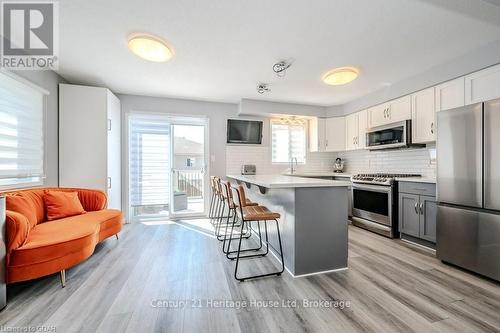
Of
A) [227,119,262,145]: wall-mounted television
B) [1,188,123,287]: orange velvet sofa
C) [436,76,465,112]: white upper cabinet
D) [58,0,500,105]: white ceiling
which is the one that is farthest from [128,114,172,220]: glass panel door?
[436,76,465,112]: white upper cabinet

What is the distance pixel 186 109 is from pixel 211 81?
1164mm

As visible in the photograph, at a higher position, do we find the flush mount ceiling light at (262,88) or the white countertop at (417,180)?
the flush mount ceiling light at (262,88)

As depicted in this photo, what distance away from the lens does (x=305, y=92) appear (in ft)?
12.9

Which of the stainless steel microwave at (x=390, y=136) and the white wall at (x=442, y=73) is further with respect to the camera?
the stainless steel microwave at (x=390, y=136)

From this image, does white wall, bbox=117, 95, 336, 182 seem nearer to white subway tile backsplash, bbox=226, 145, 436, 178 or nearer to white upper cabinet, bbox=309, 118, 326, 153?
white subway tile backsplash, bbox=226, 145, 436, 178

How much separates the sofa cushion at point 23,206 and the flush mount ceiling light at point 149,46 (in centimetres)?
191

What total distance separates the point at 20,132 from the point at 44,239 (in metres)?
1.52

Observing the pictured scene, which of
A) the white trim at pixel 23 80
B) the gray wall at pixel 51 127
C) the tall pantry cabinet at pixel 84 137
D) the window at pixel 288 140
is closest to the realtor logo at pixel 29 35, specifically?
the white trim at pixel 23 80

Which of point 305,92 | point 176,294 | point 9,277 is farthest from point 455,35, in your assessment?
point 9,277

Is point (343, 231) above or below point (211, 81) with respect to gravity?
below

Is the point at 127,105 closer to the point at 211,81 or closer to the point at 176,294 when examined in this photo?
the point at 211,81

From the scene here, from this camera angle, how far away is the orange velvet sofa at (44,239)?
1.67 meters

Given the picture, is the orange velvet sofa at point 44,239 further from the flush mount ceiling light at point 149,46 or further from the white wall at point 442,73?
the white wall at point 442,73

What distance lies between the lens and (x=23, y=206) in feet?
7.08
